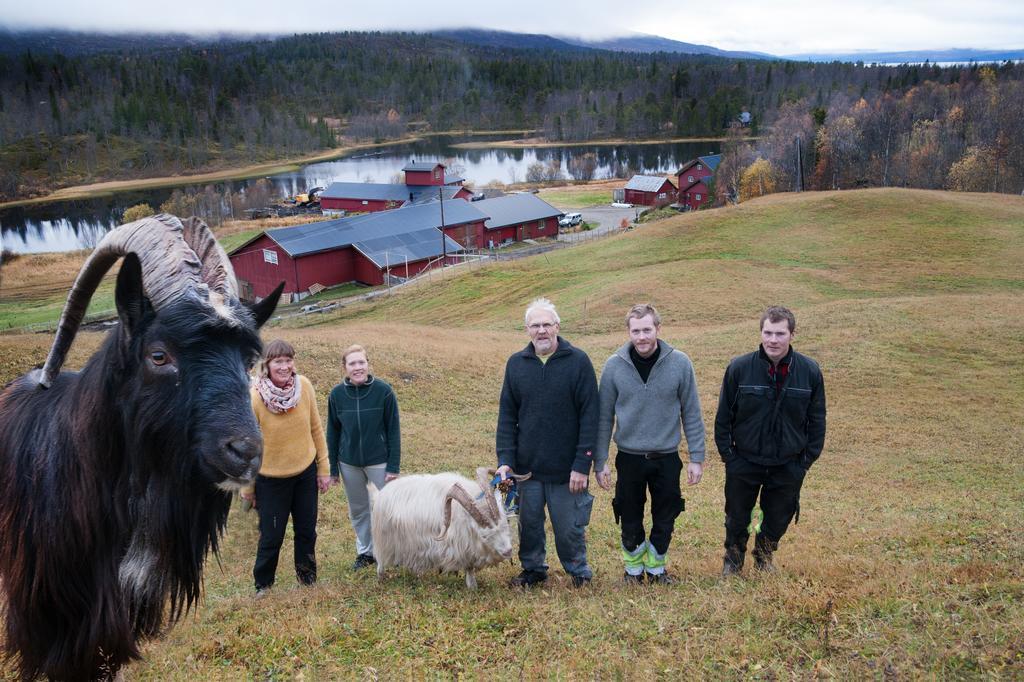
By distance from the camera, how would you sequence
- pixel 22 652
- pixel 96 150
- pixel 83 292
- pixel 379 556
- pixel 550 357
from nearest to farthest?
pixel 83 292, pixel 22 652, pixel 550 357, pixel 379 556, pixel 96 150

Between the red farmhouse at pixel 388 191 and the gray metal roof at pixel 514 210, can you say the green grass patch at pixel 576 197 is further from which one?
the gray metal roof at pixel 514 210

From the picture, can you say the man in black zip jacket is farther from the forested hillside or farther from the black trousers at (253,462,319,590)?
the forested hillside

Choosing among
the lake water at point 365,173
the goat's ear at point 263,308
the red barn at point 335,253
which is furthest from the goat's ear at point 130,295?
the lake water at point 365,173

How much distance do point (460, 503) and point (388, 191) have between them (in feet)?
253

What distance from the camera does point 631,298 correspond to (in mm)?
31594

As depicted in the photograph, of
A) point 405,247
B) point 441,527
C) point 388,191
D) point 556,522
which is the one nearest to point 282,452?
point 441,527

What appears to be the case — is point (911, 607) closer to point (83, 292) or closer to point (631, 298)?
point (83, 292)

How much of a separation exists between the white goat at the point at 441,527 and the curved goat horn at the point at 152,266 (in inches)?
154

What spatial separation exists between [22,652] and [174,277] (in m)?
2.32

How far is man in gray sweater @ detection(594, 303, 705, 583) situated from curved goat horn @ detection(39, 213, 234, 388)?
3658 mm

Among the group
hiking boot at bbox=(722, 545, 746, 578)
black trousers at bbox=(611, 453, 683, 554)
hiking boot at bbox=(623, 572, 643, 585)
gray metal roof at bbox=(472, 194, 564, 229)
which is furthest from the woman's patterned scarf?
gray metal roof at bbox=(472, 194, 564, 229)

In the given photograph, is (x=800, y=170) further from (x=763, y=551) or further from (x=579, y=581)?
(x=579, y=581)

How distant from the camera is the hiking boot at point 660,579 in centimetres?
621

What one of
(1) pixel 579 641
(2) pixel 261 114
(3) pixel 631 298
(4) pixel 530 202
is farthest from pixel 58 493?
(2) pixel 261 114
